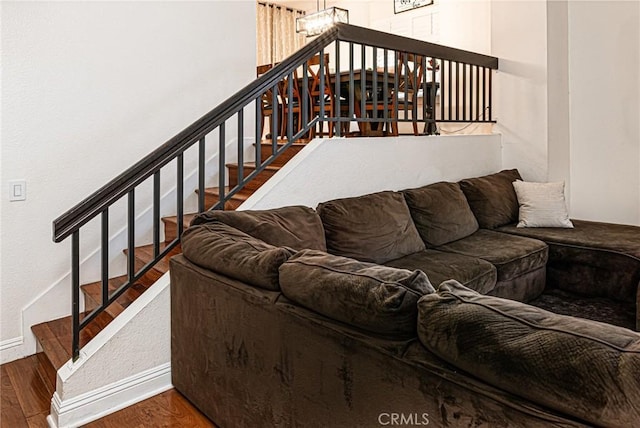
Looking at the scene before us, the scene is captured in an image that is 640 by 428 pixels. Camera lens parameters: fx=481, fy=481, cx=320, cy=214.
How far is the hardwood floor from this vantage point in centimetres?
222

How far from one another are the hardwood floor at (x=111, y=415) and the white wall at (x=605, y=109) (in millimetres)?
4045

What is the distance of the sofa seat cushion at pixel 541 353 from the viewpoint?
0.94m

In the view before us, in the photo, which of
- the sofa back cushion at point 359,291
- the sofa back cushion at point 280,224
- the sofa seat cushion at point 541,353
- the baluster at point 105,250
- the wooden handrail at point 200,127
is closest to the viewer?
the sofa seat cushion at point 541,353

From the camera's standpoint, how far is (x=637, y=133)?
14.5ft

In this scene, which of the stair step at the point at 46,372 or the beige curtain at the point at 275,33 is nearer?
the stair step at the point at 46,372

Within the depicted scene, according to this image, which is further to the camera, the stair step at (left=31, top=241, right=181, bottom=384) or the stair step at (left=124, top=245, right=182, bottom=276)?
the stair step at (left=124, top=245, right=182, bottom=276)

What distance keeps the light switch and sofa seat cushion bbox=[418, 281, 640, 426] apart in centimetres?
266

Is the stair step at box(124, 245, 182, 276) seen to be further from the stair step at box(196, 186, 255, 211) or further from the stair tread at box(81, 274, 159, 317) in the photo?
the stair step at box(196, 186, 255, 211)

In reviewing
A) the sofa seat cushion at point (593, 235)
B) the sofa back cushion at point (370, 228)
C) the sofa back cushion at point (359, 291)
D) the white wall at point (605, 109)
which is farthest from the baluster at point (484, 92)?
the sofa back cushion at point (359, 291)

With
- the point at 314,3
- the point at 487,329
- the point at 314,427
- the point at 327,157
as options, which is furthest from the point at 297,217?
the point at 314,3

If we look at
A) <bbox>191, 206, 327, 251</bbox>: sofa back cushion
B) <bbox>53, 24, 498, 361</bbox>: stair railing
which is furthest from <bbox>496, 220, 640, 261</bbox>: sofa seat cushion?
<bbox>191, 206, 327, 251</bbox>: sofa back cushion

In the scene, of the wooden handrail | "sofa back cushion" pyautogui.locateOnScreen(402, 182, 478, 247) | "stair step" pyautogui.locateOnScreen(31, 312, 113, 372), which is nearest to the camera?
the wooden handrail

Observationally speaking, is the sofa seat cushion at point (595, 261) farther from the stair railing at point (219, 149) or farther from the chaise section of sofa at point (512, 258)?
the stair railing at point (219, 149)

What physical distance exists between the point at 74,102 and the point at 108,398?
1876 millimetres
